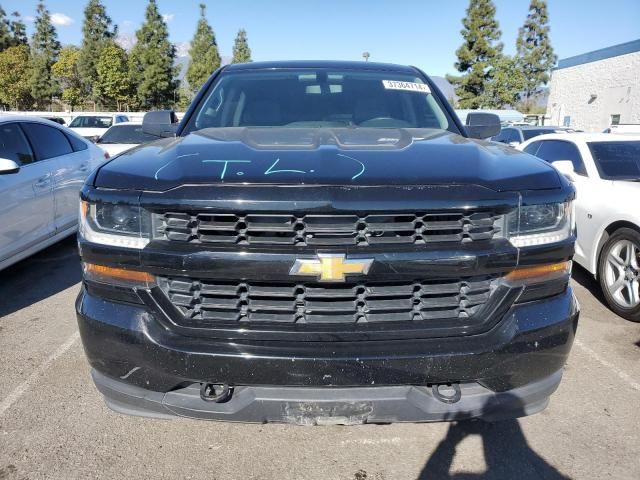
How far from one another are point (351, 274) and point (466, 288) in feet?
1.51

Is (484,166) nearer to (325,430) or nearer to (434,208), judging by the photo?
(434,208)

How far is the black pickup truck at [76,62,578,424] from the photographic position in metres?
1.83

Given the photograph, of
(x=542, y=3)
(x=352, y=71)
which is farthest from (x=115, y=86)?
(x=352, y=71)

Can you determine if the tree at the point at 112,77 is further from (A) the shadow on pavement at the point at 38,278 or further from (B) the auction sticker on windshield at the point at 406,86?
(B) the auction sticker on windshield at the point at 406,86

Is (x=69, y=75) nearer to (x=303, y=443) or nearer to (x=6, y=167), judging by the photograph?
(x=6, y=167)

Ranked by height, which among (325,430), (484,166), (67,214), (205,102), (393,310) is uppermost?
(205,102)

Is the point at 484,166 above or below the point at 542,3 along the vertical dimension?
below

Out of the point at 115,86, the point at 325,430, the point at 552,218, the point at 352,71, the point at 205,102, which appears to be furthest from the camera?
the point at 115,86

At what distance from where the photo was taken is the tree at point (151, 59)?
157ft

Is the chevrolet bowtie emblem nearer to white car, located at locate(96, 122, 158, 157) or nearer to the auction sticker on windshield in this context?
the auction sticker on windshield

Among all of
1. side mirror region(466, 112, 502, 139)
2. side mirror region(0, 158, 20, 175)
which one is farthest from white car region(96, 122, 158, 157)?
side mirror region(466, 112, 502, 139)

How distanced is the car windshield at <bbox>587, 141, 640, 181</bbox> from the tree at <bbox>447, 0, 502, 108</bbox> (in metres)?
40.5

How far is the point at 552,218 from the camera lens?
1.99 metres

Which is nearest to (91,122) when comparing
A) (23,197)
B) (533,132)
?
(533,132)
